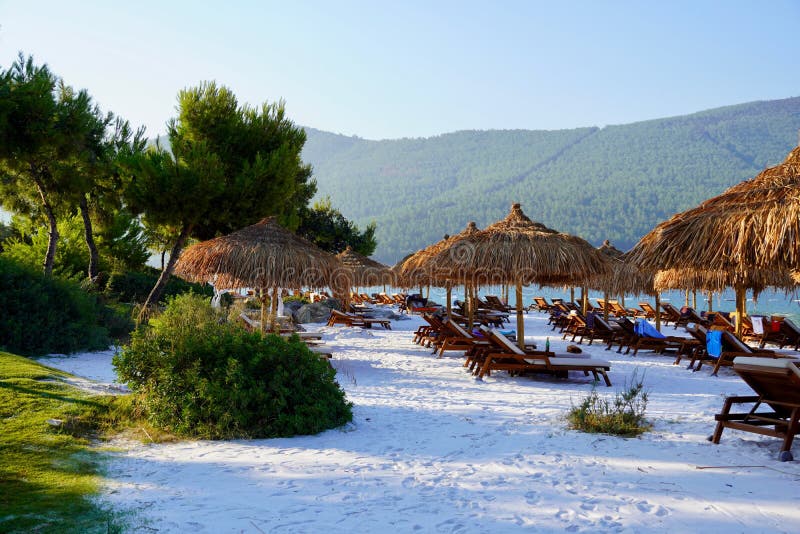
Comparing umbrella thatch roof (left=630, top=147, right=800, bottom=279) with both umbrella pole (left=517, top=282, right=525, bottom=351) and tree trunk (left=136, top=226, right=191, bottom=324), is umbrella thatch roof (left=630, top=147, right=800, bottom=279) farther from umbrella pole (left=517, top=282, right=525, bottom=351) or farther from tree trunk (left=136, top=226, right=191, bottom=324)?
tree trunk (left=136, top=226, right=191, bottom=324)

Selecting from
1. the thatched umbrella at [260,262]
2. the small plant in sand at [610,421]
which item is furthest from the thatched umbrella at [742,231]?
the thatched umbrella at [260,262]

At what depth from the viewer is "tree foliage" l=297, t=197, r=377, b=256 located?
95.8ft

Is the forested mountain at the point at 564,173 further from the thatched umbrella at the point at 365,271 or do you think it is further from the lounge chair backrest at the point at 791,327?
the lounge chair backrest at the point at 791,327

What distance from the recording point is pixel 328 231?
29.5 meters

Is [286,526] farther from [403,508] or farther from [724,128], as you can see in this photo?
[724,128]

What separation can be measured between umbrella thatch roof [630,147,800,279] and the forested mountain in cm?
12150

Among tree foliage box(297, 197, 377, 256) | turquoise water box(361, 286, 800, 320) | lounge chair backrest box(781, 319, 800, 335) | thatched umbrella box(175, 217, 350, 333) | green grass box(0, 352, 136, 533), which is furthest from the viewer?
turquoise water box(361, 286, 800, 320)

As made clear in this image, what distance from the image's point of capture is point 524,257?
957cm

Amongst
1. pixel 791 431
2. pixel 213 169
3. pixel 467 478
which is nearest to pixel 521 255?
pixel 791 431

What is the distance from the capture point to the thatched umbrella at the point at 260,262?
1059 centimetres

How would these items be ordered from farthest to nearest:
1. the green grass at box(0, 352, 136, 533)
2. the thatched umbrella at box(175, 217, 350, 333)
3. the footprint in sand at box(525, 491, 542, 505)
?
the thatched umbrella at box(175, 217, 350, 333) < the footprint in sand at box(525, 491, 542, 505) < the green grass at box(0, 352, 136, 533)

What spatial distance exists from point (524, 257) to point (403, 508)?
6556 millimetres

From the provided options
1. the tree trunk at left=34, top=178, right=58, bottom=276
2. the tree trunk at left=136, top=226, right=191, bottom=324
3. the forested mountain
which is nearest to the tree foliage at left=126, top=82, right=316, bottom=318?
the tree trunk at left=136, top=226, right=191, bottom=324

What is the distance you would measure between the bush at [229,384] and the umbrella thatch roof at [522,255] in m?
4.61
